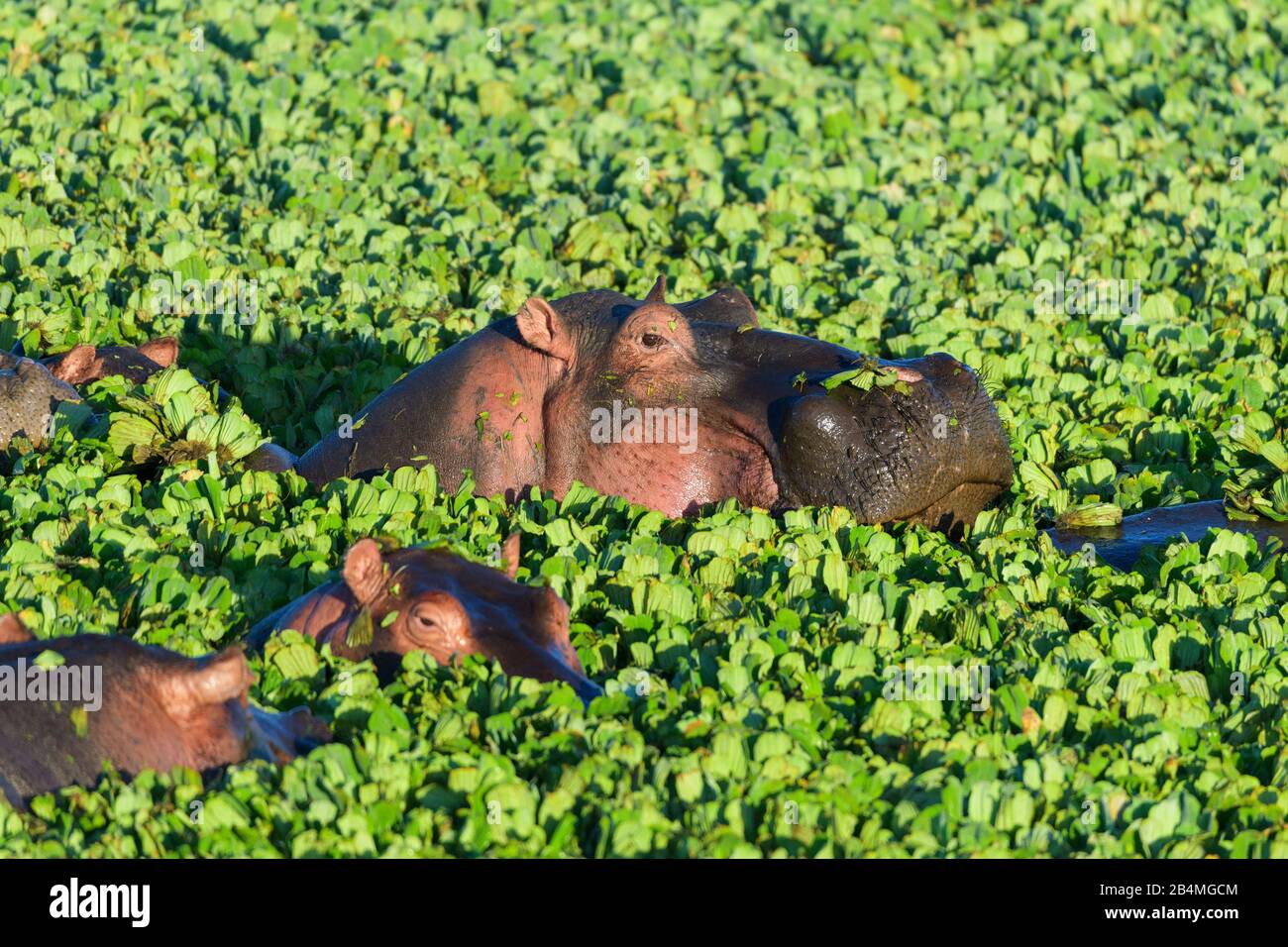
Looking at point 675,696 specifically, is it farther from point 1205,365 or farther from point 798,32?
point 798,32

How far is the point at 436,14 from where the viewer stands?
13469 millimetres

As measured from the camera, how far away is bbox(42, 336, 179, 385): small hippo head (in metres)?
7.91

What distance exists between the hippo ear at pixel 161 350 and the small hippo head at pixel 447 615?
130 inches

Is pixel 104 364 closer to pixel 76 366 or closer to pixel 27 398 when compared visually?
pixel 76 366

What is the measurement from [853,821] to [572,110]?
8.24 metres

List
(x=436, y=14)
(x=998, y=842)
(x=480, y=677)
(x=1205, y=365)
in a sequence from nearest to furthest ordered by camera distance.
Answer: (x=998, y=842) < (x=480, y=677) < (x=1205, y=365) < (x=436, y=14)

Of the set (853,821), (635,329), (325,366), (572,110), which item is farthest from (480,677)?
(572,110)

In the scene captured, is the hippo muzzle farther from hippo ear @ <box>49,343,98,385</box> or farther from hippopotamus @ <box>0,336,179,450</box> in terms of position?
hippo ear @ <box>49,343,98,385</box>

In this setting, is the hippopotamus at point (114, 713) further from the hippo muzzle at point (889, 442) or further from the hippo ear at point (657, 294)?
the hippo ear at point (657, 294)

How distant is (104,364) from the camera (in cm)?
801

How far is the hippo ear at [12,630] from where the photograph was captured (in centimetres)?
498

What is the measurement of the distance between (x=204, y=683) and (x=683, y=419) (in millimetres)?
2430

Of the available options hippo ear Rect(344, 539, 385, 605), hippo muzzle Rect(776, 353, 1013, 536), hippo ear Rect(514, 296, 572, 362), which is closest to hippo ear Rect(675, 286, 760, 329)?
hippo ear Rect(514, 296, 572, 362)

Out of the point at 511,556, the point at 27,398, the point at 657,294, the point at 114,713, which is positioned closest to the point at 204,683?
the point at 114,713
